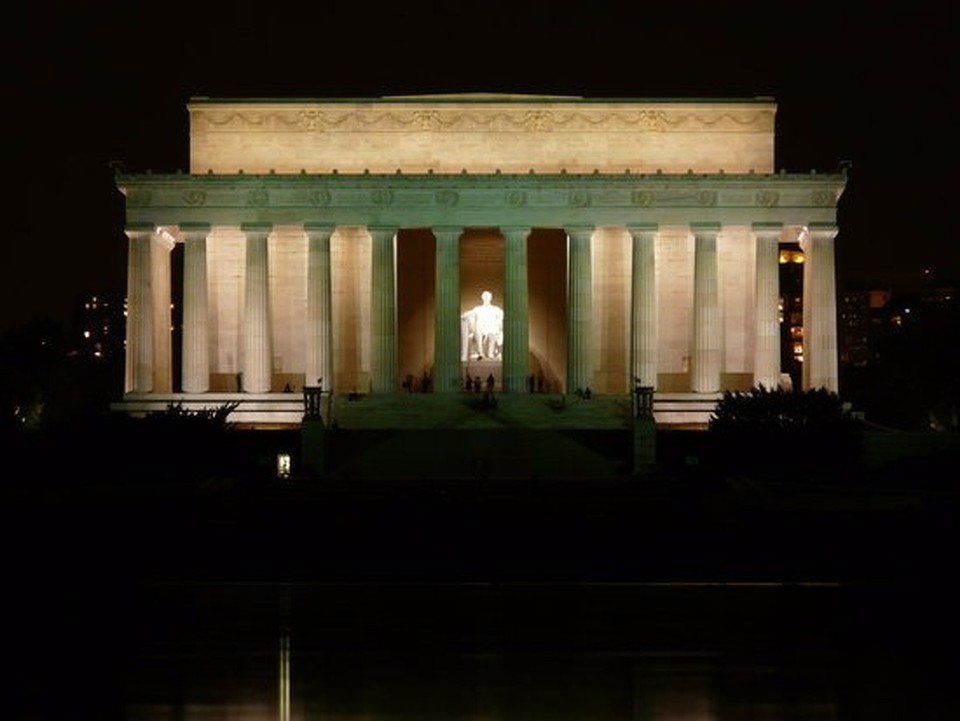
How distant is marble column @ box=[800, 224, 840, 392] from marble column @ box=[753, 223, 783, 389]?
74.8 inches

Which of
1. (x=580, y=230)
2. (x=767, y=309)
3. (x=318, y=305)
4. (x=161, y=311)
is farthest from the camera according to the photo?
(x=161, y=311)

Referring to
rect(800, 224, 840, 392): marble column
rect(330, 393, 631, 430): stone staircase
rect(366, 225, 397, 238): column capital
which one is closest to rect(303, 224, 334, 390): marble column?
rect(366, 225, 397, 238): column capital

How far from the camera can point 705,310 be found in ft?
330

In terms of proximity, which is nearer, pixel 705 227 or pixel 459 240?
pixel 705 227

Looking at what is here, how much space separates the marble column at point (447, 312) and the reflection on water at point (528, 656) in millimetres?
60442

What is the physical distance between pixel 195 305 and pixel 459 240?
16.4 m

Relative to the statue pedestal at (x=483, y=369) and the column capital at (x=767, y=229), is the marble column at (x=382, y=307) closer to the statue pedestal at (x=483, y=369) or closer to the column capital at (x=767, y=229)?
the statue pedestal at (x=483, y=369)

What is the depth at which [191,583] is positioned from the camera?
142 feet

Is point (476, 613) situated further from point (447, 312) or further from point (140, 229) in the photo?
point (140, 229)

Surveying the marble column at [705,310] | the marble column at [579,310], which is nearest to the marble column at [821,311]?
the marble column at [705,310]

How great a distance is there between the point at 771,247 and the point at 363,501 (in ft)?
141

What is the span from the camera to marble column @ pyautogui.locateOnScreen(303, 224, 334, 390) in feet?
331

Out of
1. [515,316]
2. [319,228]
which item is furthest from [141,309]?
[515,316]

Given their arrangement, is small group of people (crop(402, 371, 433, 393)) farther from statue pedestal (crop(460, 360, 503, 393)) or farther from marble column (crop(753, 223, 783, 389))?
marble column (crop(753, 223, 783, 389))
